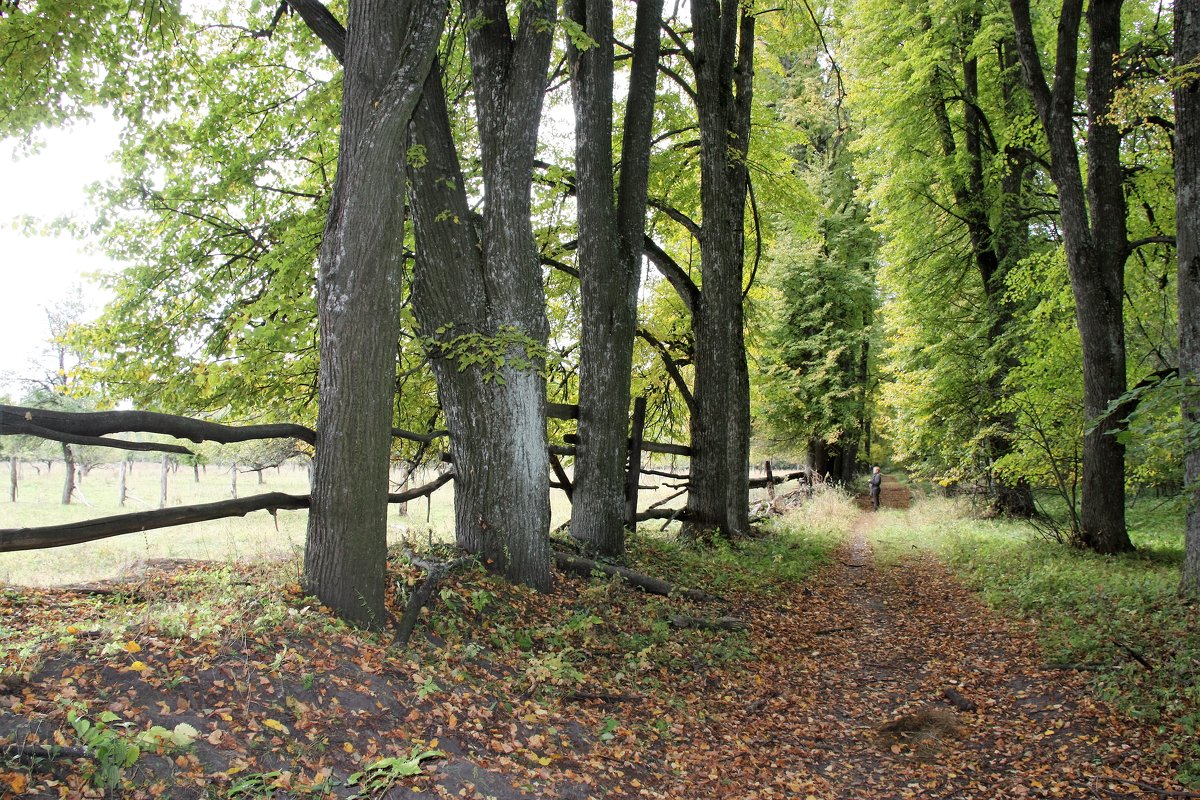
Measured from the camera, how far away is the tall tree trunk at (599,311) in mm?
8562

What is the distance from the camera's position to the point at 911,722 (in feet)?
20.0

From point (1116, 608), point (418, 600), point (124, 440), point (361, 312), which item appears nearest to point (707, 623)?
point (418, 600)

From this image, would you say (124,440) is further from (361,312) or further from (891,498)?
(891,498)

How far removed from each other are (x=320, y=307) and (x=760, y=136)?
36.3 ft

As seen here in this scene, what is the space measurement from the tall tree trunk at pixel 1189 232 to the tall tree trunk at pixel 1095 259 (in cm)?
275

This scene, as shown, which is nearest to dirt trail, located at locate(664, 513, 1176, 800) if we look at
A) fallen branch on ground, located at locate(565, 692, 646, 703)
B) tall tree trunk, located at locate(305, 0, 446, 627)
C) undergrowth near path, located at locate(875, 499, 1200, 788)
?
undergrowth near path, located at locate(875, 499, 1200, 788)

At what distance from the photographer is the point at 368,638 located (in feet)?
16.1

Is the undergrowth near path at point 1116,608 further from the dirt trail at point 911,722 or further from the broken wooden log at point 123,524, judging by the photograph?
the broken wooden log at point 123,524

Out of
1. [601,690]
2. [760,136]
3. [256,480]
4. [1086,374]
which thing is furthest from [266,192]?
[256,480]

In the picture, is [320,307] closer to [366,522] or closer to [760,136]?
[366,522]

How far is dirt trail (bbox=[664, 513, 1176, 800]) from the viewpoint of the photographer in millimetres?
4965

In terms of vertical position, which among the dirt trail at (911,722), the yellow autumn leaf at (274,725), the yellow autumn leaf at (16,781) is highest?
the yellow autumn leaf at (16,781)

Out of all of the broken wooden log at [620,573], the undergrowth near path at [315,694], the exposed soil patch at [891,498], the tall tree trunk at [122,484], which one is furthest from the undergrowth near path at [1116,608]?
the tall tree trunk at [122,484]

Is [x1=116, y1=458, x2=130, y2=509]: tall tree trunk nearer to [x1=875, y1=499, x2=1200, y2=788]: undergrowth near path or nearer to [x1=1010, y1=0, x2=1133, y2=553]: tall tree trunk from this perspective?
[x1=875, y1=499, x2=1200, y2=788]: undergrowth near path
